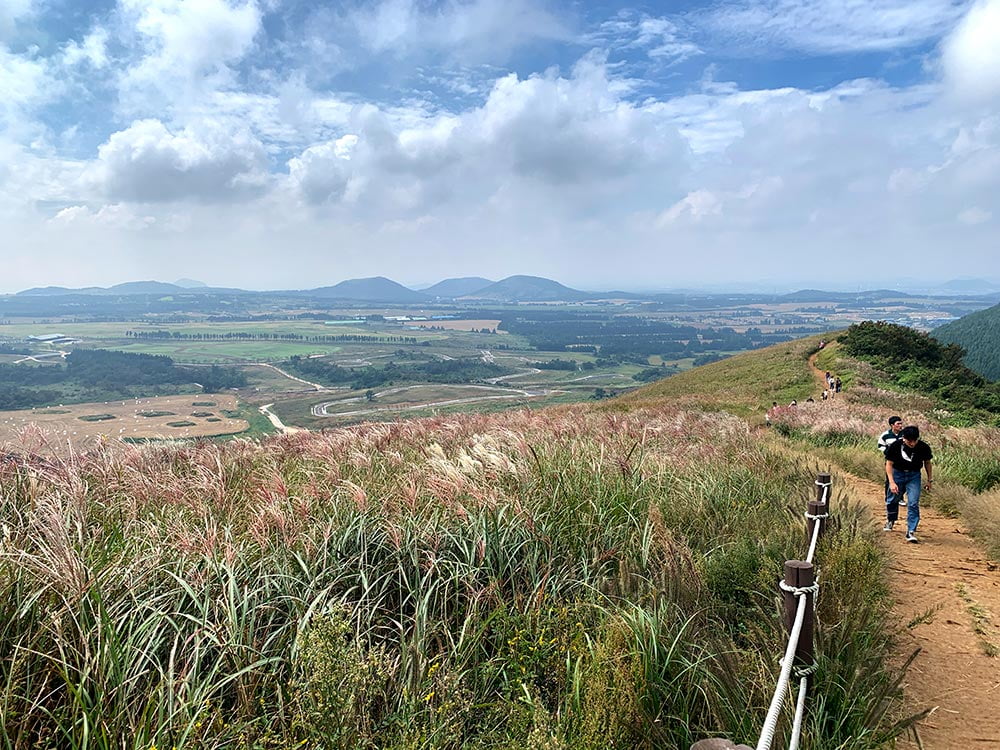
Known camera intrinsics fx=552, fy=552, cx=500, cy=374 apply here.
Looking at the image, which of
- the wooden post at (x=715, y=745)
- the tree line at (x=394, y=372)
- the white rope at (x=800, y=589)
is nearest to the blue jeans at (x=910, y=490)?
the white rope at (x=800, y=589)

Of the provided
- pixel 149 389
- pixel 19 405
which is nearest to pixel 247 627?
pixel 19 405

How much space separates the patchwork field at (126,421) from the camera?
588 cm

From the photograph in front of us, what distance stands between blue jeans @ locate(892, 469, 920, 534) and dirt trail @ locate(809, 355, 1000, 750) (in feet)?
0.96

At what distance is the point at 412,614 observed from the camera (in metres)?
3.46

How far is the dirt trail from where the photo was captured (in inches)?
138

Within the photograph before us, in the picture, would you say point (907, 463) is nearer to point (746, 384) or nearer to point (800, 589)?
point (800, 589)

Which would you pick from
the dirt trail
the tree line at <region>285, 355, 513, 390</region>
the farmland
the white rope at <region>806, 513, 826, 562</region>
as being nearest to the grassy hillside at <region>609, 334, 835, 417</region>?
the dirt trail

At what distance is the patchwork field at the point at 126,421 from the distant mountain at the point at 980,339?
6979cm

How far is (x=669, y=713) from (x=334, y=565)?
6.97 ft

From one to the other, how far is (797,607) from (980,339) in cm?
8842

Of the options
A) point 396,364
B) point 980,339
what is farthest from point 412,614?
point 396,364

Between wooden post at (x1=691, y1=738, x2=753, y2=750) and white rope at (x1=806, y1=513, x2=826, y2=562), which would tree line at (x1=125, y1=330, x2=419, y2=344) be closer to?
white rope at (x1=806, y1=513, x2=826, y2=562)

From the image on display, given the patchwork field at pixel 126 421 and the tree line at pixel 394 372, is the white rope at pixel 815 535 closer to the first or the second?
the patchwork field at pixel 126 421

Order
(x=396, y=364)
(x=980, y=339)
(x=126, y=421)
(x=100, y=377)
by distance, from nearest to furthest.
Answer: (x=126, y=421), (x=980, y=339), (x=100, y=377), (x=396, y=364)
